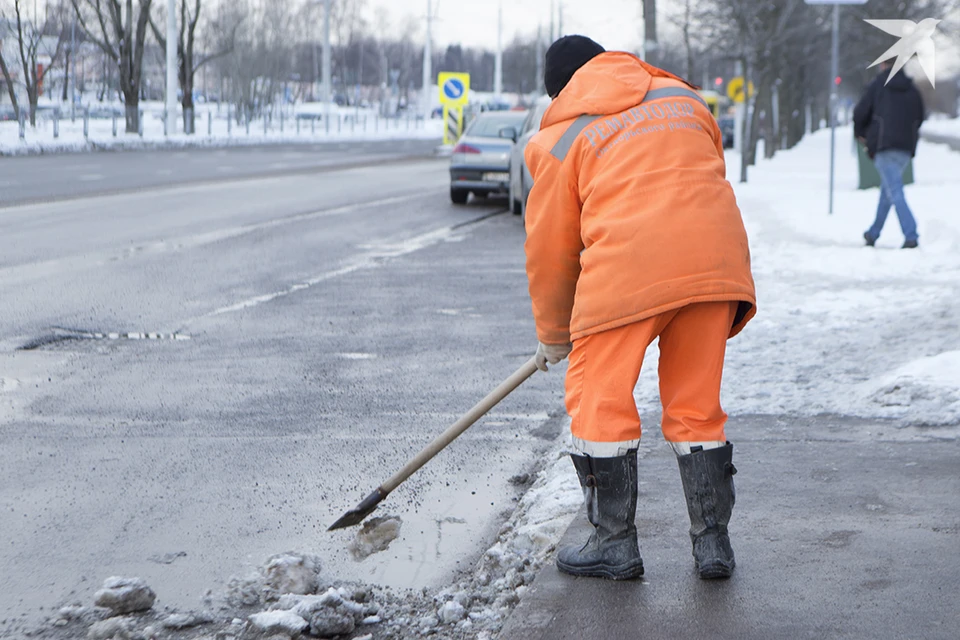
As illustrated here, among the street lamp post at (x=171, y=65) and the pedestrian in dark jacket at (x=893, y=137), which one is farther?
the street lamp post at (x=171, y=65)

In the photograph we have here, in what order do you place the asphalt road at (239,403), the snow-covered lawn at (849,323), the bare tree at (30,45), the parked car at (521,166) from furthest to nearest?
the bare tree at (30,45), the parked car at (521,166), the snow-covered lawn at (849,323), the asphalt road at (239,403)

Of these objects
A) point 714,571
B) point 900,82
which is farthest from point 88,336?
point 900,82

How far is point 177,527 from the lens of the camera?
4402 mm

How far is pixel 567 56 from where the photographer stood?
12.2 feet

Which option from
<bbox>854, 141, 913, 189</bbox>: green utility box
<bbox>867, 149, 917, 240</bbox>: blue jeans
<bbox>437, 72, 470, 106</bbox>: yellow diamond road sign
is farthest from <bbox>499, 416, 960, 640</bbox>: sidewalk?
<bbox>437, 72, 470, 106</bbox>: yellow diamond road sign

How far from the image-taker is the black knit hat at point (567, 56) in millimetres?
3711

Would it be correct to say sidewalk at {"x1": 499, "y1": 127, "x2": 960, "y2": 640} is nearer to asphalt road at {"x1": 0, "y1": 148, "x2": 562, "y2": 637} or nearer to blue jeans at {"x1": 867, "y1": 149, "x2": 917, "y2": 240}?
asphalt road at {"x1": 0, "y1": 148, "x2": 562, "y2": 637}

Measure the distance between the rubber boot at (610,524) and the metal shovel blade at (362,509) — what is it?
79 centimetres

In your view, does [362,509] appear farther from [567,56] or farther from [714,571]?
[567,56]

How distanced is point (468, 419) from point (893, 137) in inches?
369

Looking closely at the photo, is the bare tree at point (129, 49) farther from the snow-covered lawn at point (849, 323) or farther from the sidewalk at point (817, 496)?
the sidewalk at point (817, 496)

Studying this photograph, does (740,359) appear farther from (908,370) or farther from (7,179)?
(7,179)

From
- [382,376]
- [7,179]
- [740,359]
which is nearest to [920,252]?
[740,359]
